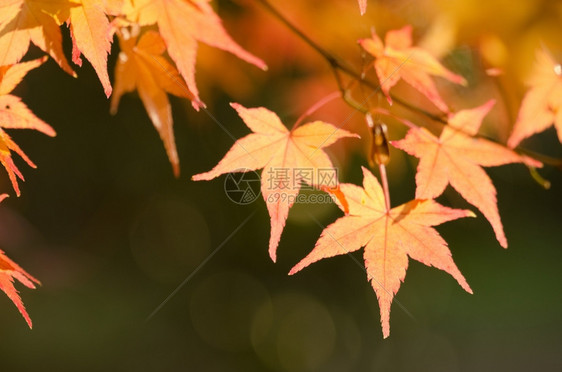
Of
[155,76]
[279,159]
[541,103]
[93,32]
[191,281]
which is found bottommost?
[191,281]

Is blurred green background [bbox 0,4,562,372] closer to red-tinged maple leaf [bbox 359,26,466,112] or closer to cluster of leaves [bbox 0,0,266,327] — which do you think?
red-tinged maple leaf [bbox 359,26,466,112]

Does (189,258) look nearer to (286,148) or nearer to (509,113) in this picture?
(509,113)

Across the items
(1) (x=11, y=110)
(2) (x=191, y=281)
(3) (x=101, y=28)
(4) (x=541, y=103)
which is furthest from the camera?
(2) (x=191, y=281)

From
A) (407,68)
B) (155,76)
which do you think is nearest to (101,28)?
(155,76)

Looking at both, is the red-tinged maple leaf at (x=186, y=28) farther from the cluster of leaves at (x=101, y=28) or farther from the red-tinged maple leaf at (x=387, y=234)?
the red-tinged maple leaf at (x=387, y=234)

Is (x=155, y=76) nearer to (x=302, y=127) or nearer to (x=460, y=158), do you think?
(x=302, y=127)
